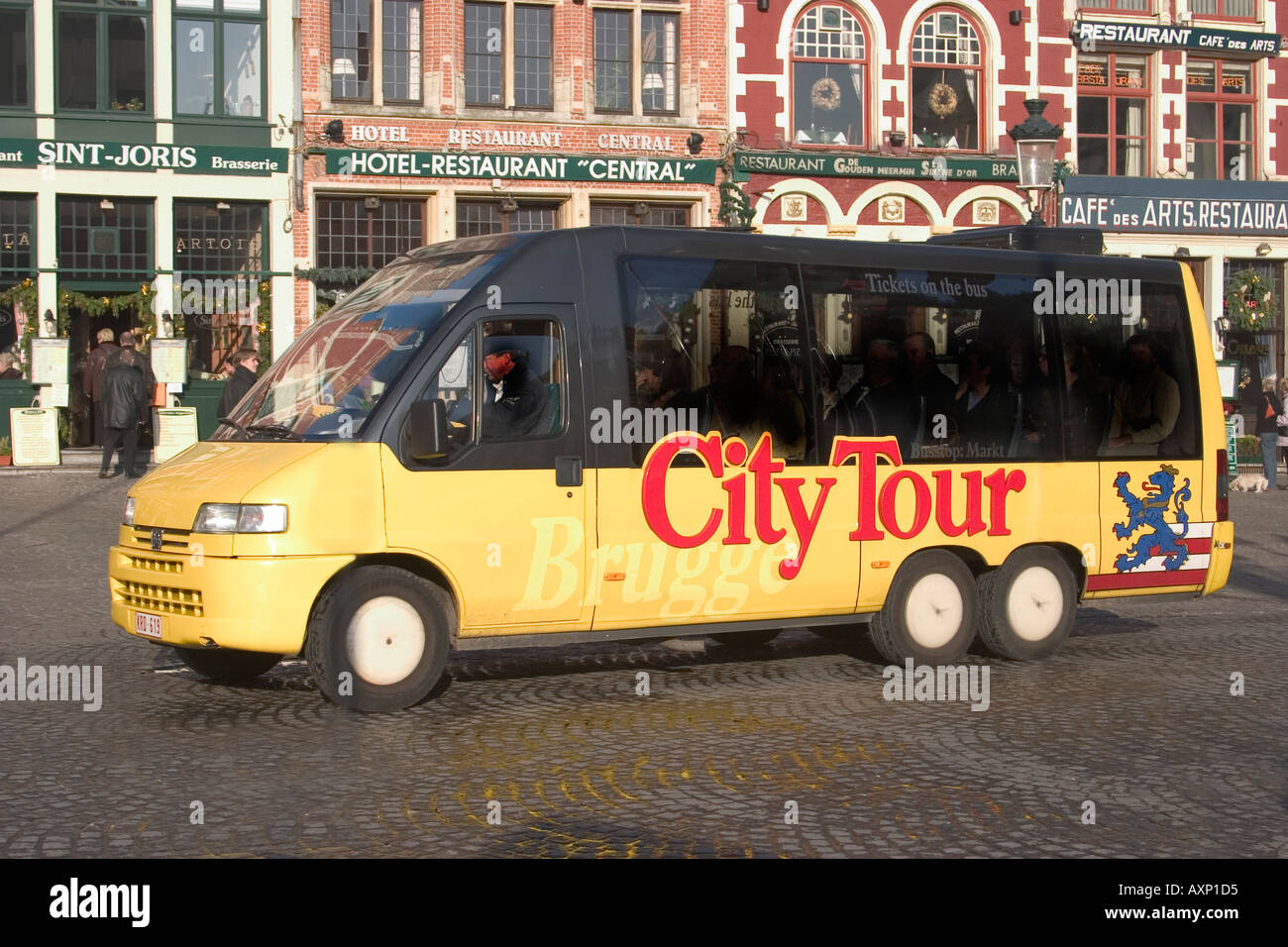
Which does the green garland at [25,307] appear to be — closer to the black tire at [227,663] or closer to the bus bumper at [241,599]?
the black tire at [227,663]

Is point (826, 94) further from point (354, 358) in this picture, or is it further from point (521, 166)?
point (354, 358)

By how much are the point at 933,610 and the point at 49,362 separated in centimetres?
2057

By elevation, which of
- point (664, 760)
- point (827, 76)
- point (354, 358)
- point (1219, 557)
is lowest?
point (664, 760)

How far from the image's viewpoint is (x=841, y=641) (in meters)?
11.8

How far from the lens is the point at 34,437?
26453mm

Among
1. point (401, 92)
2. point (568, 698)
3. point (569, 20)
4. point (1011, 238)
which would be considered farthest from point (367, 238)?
point (568, 698)

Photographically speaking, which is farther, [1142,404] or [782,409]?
[1142,404]

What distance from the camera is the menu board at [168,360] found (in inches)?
1117

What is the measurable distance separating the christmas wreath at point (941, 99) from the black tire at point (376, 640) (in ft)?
85.7

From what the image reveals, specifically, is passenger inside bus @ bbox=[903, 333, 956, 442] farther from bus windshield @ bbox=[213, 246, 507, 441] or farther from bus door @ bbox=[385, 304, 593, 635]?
bus windshield @ bbox=[213, 246, 507, 441]

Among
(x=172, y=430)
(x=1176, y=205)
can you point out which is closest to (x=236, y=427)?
(x=172, y=430)

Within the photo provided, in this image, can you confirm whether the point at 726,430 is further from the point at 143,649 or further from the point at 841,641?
the point at 143,649

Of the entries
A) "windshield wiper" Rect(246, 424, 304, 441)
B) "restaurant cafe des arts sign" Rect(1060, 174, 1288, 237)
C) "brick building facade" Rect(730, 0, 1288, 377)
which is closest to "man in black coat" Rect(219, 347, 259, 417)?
Answer: "windshield wiper" Rect(246, 424, 304, 441)

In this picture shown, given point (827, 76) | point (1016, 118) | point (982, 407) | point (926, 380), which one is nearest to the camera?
point (926, 380)
